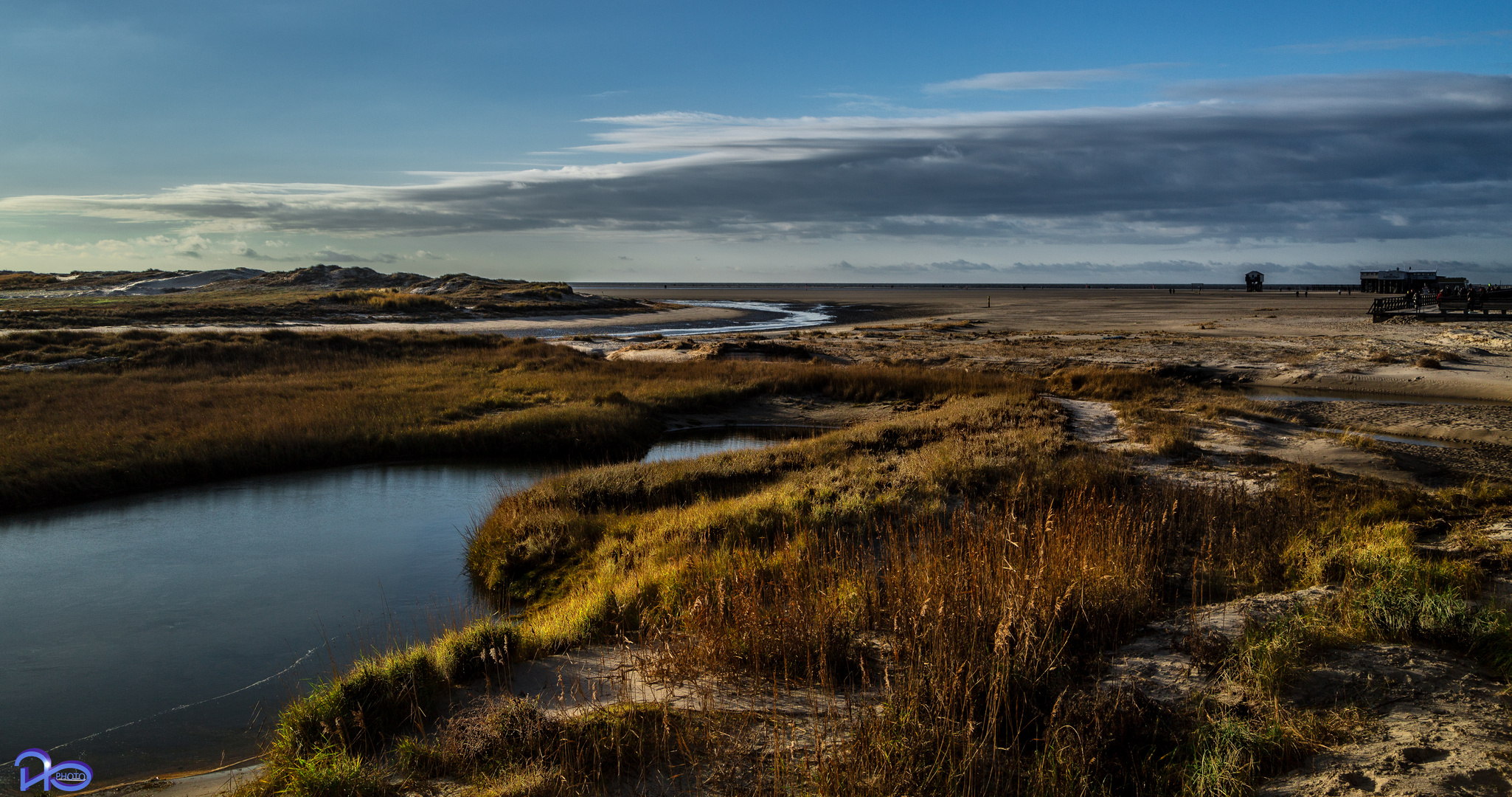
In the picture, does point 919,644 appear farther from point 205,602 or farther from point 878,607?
point 205,602

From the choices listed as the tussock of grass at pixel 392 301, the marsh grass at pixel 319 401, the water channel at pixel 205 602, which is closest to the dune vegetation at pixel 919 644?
the water channel at pixel 205 602

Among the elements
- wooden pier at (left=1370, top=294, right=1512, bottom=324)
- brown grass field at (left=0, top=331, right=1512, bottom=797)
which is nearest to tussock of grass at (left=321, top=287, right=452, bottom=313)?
brown grass field at (left=0, top=331, right=1512, bottom=797)

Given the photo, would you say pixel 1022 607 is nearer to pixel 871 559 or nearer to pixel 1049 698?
pixel 1049 698

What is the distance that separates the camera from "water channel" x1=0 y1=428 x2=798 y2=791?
7398 millimetres

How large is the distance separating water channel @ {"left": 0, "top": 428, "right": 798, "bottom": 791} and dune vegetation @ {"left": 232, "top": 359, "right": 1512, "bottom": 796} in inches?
45.8

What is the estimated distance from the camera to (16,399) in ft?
69.7

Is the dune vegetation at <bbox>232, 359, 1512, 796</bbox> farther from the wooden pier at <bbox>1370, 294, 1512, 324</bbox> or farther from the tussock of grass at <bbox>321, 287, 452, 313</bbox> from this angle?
the tussock of grass at <bbox>321, 287, 452, 313</bbox>

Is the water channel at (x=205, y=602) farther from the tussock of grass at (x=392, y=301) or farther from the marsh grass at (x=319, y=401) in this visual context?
the tussock of grass at (x=392, y=301)

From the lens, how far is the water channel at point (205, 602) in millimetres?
7398

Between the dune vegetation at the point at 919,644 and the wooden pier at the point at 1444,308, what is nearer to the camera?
the dune vegetation at the point at 919,644

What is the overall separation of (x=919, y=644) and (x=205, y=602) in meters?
9.90

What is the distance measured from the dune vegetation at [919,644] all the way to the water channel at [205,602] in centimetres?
116

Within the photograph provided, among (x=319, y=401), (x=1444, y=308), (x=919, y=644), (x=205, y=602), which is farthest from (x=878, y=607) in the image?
(x=1444, y=308)

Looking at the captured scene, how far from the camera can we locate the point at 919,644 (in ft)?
18.4
